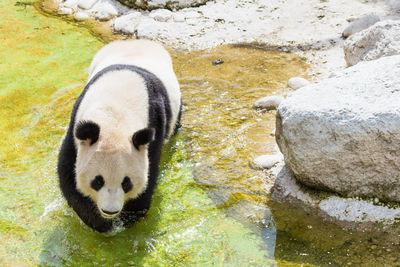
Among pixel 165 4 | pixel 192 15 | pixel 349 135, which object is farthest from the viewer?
pixel 165 4

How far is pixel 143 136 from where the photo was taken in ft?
10.6

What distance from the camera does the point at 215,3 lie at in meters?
9.04

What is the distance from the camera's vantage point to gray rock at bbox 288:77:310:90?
6.22m

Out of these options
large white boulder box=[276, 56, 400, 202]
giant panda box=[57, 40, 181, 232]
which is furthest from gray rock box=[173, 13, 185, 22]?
large white boulder box=[276, 56, 400, 202]

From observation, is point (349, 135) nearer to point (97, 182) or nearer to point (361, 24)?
point (97, 182)

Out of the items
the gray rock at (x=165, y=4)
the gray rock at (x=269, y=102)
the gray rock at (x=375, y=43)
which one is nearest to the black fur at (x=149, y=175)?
the gray rock at (x=269, y=102)

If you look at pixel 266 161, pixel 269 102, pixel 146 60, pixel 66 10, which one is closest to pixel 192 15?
pixel 66 10

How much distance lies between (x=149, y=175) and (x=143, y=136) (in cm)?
67

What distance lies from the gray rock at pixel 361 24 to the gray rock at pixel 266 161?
385 cm

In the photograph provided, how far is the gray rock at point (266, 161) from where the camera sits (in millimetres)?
4645

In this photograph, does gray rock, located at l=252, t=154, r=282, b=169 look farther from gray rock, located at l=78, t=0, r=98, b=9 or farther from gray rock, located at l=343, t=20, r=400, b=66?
gray rock, located at l=78, t=0, r=98, b=9

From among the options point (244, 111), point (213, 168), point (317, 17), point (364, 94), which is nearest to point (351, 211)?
point (364, 94)

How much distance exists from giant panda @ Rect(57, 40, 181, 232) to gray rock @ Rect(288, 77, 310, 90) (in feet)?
7.97

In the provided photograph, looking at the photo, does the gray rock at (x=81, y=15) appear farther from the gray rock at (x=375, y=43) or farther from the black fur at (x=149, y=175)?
the gray rock at (x=375, y=43)
